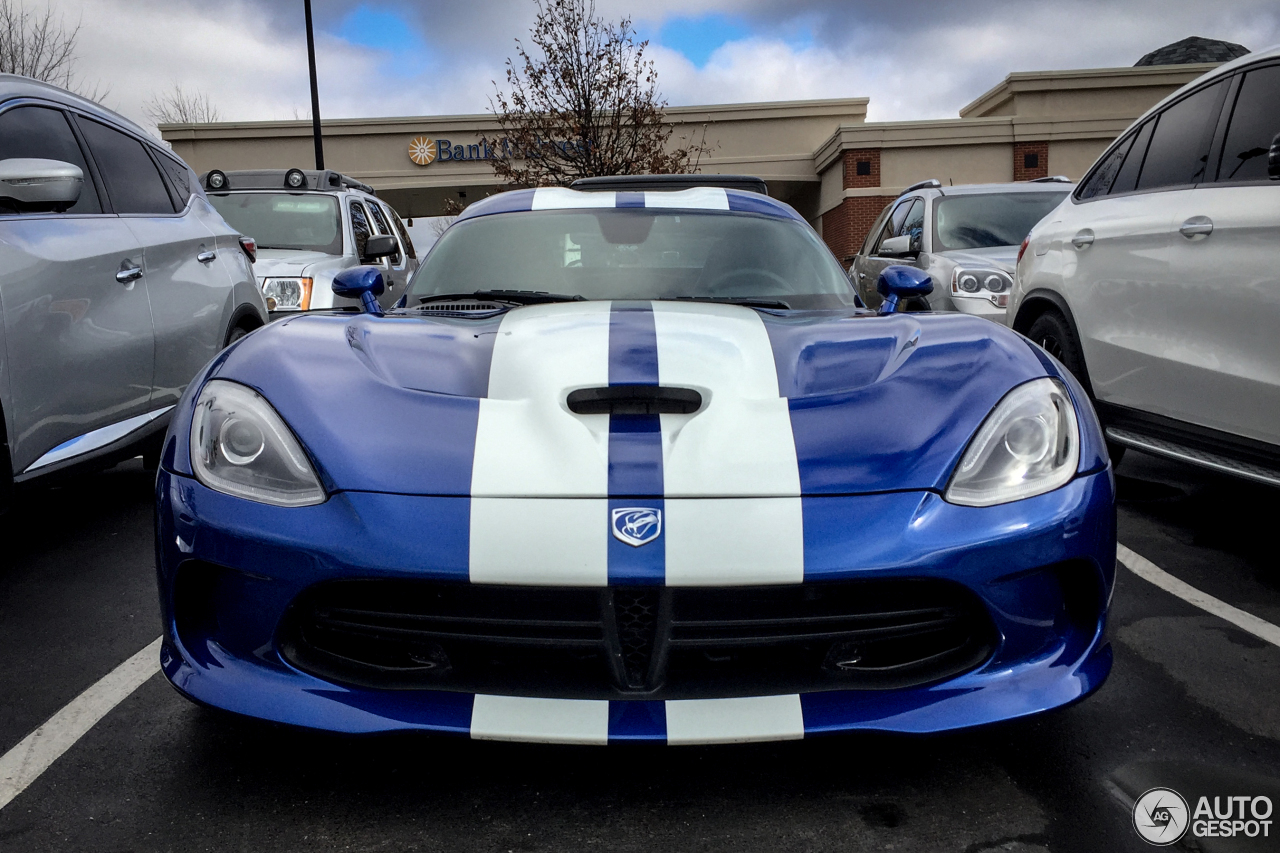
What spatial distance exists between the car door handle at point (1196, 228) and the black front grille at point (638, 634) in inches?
92.8

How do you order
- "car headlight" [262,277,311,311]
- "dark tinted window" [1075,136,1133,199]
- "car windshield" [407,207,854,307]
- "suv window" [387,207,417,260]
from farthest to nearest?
"suv window" [387,207,417,260], "car headlight" [262,277,311,311], "dark tinted window" [1075,136,1133,199], "car windshield" [407,207,854,307]

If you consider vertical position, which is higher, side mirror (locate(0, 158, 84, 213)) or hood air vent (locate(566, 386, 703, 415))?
side mirror (locate(0, 158, 84, 213))

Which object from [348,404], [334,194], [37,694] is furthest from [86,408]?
[334,194]

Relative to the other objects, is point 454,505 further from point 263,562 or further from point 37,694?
point 37,694

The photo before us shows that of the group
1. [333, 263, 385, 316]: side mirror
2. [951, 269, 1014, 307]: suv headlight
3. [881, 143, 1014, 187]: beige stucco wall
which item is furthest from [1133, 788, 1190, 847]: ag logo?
[881, 143, 1014, 187]: beige stucco wall

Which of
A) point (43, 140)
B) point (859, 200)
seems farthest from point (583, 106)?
point (43, 140)

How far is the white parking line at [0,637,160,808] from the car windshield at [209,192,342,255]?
20.9ft

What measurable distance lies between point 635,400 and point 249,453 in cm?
79

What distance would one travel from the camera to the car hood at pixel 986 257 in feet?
23.7

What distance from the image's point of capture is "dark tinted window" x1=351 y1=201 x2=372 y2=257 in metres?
9.26

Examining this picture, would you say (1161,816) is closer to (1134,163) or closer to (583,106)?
(1134,163)

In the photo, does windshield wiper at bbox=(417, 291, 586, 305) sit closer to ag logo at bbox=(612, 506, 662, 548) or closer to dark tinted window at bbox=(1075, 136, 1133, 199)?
ag logo at bbox=(612, 506, 662, 548)

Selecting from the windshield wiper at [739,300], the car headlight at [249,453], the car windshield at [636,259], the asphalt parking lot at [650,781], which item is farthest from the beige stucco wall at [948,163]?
the car headlight at [249,453]

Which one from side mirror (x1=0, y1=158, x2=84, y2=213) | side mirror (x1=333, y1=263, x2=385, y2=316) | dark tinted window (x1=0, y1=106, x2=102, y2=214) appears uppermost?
dark tinted window (x1=0, y1=106, x2=102, y2=214)
